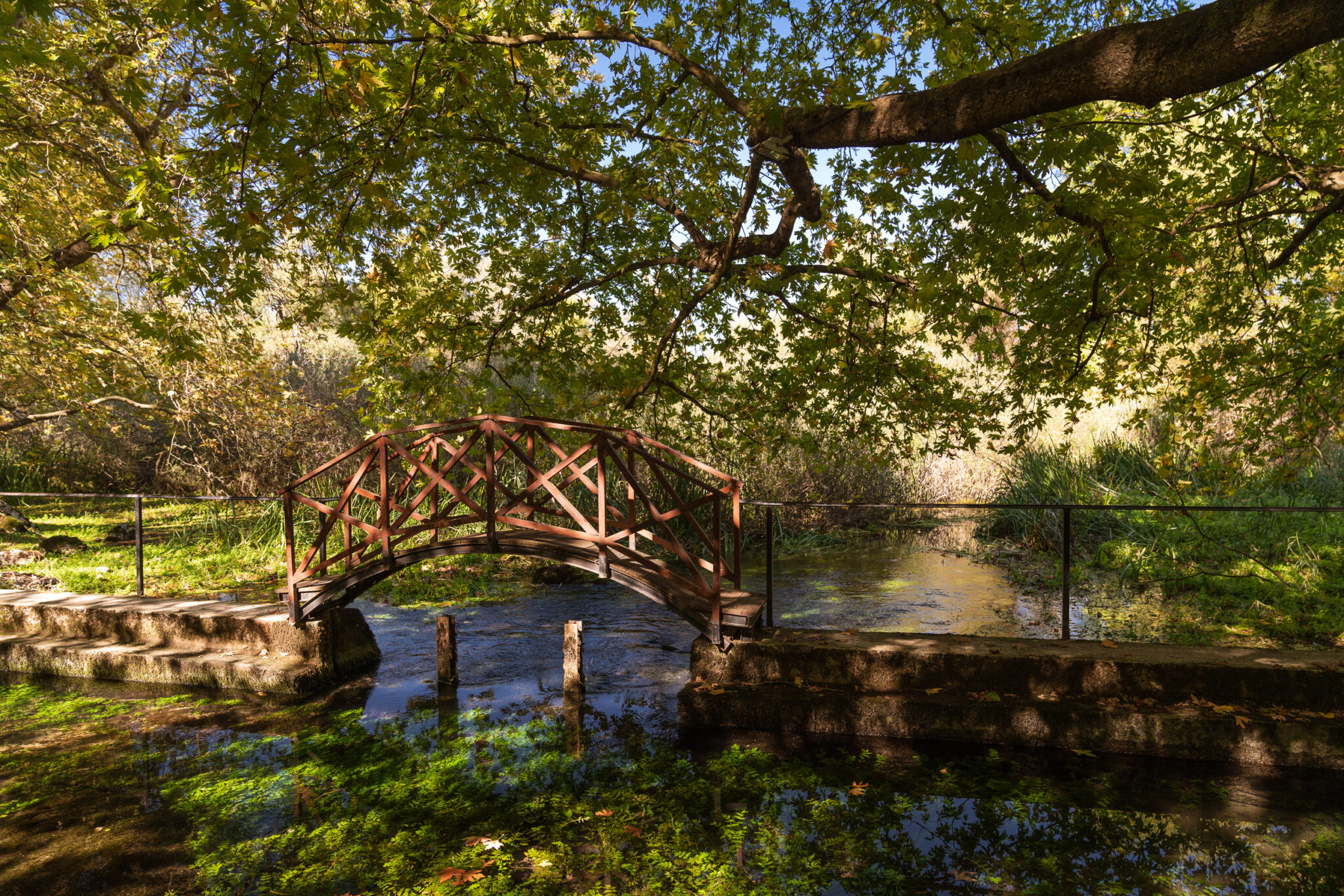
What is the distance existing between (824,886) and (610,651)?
179 inches

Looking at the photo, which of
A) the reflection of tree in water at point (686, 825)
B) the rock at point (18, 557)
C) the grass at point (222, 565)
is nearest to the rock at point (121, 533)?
the grass at point (222, 565)

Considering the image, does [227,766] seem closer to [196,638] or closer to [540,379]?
[196,638]

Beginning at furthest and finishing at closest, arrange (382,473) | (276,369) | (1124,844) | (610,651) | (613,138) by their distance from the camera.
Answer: (276,369) → (613,138) → (610,651) → (382,473) → (1124,844)

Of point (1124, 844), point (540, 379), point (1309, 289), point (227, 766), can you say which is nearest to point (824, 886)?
point (1124, 844)

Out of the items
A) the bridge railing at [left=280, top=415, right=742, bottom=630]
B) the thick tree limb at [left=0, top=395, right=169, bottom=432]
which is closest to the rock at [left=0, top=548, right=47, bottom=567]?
the thick tree limb at [left=0, top=395, right=169, bottom=432]

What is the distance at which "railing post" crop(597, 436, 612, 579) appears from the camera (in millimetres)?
5875

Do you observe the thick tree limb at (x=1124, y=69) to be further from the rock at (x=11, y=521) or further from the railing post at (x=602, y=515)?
the rock at (x=11, y=521)

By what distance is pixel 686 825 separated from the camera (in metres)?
4.38

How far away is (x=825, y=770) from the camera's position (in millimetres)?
5074

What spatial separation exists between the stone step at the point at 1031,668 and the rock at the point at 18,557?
1146cm

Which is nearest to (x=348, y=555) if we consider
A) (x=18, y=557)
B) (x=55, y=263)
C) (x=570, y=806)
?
(x=570, y=806)

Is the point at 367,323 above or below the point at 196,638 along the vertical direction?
above

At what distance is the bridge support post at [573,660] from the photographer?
6641mm

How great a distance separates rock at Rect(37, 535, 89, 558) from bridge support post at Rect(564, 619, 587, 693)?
10.5m
